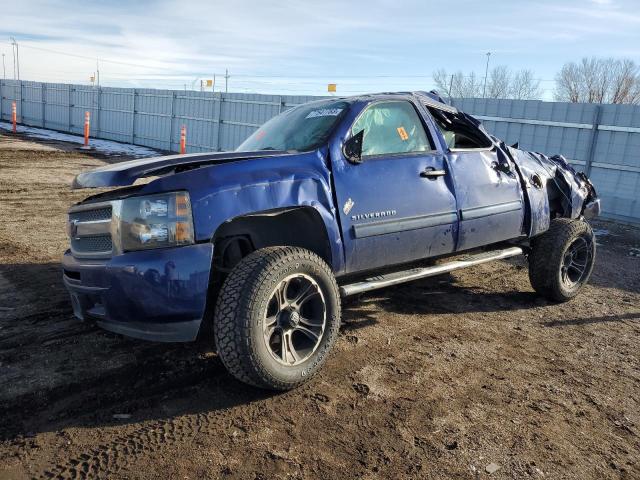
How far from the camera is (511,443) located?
9.64 ft

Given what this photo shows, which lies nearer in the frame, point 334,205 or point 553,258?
point 334,205

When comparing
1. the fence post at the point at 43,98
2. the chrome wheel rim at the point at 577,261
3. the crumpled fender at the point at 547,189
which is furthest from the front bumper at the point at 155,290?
the fence post at the point at 43,98

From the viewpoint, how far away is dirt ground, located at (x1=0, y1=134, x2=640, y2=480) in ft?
8.93

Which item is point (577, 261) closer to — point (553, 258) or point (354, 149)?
point (553, 258)

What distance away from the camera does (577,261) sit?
18.7 feet

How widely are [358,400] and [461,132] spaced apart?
2.93 meters

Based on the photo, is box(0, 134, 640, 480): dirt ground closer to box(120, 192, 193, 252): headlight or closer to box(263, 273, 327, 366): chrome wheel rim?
box(263, 273, 327, 366): chrome wheel rim

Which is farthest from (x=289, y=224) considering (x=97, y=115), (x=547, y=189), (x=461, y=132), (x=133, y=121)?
(x=97, y=115)

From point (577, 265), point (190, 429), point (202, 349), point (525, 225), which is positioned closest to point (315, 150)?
point (202, 349)

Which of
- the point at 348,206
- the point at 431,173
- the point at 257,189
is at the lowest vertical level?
the point at 348,206

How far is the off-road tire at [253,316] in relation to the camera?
309 centimetres

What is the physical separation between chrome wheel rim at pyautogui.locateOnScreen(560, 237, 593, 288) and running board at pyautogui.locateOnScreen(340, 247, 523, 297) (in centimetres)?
65

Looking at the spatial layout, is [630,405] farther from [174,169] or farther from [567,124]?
[567,124]

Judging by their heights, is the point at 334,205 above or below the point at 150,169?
below
